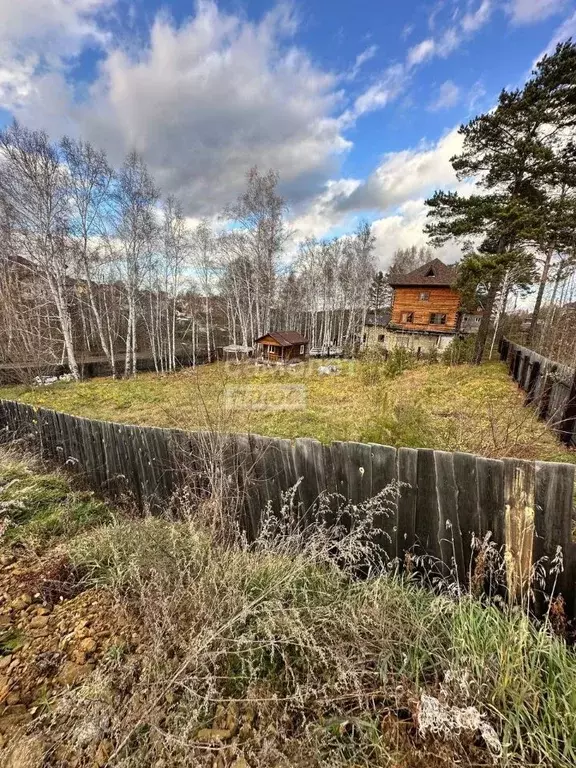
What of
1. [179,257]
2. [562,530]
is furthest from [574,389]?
[179,257]

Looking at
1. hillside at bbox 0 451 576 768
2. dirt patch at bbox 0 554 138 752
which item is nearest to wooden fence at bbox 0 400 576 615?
hillside at bbox 0 451 576 768

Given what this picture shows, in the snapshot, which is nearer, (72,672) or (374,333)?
(72,672)

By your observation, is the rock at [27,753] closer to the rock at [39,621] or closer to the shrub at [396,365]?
the rock at [39,621]

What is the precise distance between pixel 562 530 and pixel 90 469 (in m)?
5.40

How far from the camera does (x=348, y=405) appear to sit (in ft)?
28.4

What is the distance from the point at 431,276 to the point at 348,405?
1717 cm

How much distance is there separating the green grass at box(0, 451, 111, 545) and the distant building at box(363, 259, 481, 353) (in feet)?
63.0

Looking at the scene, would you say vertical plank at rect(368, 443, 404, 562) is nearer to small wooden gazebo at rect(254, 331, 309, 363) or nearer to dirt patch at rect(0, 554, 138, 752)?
dirt patch at rect(0, 554, 138, 752)

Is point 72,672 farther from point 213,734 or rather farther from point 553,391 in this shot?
point 553,391

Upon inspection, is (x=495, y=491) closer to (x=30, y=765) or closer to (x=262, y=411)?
(x=30, y=765)

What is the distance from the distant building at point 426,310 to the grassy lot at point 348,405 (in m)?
7.78

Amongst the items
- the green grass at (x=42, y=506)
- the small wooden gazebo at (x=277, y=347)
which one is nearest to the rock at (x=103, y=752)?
the green grass at (x=42, y=506)

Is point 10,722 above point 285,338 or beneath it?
beneath

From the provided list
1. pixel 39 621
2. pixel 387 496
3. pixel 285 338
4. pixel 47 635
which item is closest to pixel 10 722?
pixel 47 635
